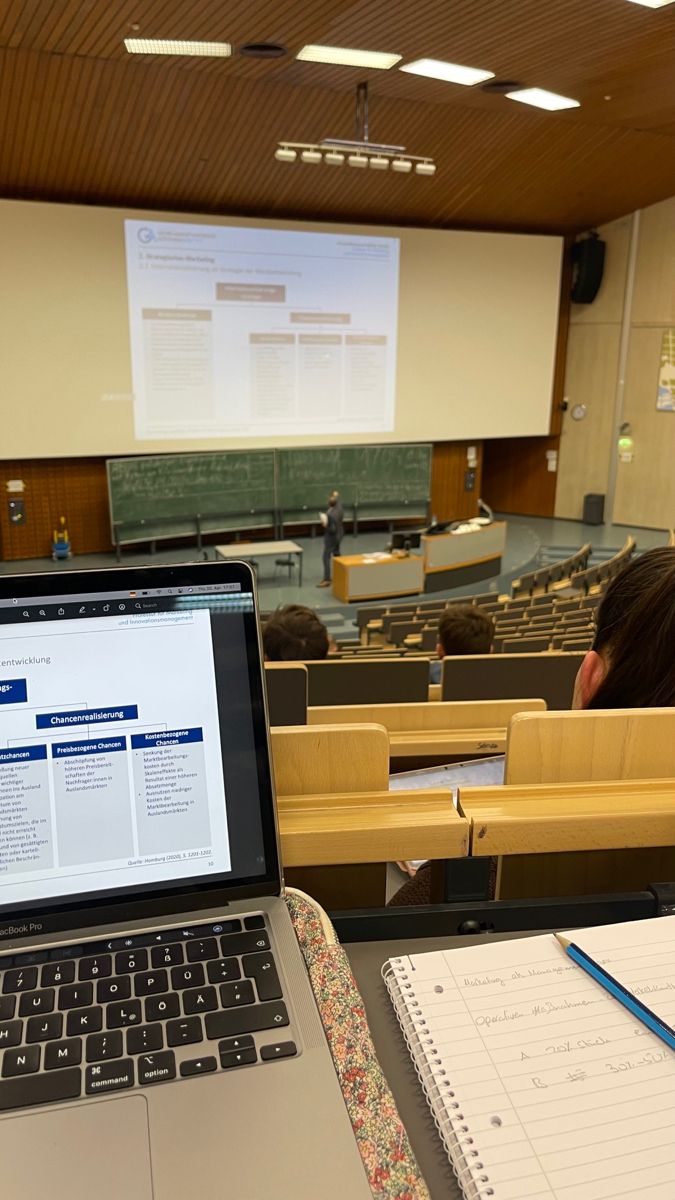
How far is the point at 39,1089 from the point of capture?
746mm

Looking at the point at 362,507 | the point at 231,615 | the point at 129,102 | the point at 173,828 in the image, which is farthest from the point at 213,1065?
the point at 362,507

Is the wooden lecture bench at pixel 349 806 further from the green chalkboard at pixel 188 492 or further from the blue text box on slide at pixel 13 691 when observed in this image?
the green chalkboard at pixel 188 492

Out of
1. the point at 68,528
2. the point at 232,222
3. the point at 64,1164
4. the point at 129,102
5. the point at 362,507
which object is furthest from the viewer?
the point at 362,507

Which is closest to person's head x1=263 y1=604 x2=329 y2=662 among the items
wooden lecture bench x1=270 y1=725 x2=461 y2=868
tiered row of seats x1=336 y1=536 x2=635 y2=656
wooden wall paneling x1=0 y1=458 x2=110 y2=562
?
tiered row of seats x1=336 y1=536 x2=635 y2=656

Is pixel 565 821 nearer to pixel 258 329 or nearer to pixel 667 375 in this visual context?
pixel 258 329

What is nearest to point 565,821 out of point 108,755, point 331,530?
point 108,755

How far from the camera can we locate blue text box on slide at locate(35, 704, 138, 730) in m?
0.95

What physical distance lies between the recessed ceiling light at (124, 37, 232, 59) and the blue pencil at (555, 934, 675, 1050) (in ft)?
26.3

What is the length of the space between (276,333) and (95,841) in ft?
38.7

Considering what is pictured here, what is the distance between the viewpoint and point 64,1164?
69 centimetres

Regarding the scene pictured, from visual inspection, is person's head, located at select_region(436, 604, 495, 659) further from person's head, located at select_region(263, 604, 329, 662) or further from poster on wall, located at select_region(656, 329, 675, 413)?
poster on wall, located at select_region(656, 329, 675, 413)

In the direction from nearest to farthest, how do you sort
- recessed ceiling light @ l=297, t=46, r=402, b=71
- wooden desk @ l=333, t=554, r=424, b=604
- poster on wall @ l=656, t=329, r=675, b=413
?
1. recessed ceiling light @ l=297, t=46, r=402, b=71
2. wooden desk @ l=333, t=554, r=424, b=604
3. poster on wall @ l=656, t=329, r=675, b=413

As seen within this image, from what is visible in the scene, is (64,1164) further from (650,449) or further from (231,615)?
(650,449)

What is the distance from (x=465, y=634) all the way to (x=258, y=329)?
8.62m
